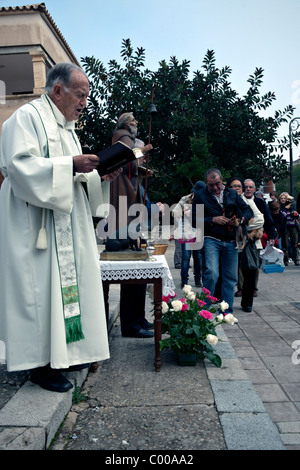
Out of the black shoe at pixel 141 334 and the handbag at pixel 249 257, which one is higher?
the handbag at pixel 249 257

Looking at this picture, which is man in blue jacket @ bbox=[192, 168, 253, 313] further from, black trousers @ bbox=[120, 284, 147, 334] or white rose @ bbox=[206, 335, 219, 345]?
white rose @ bbox=[206, 335, 219, 345]

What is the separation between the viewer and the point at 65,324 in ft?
8.99

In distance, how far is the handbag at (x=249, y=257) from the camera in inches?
229

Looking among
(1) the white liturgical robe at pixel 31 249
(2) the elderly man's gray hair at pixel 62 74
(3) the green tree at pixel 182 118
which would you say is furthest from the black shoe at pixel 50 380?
(3) the green tree at pixel 182 118

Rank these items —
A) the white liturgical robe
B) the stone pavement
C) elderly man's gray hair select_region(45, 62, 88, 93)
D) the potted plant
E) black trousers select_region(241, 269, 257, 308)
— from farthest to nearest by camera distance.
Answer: black trousers select_region(241, 269, 257, 308), the potted plant, elderly man's gray hair select_region(45, 62, 88, 93), the white liturgical robe, the stone pavement

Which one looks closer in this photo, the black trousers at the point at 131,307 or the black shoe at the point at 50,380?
the black shoe at the point at 50,380

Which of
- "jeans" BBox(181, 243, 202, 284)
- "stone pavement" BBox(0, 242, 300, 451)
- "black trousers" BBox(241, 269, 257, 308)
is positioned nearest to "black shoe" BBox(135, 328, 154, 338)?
"stone pavement" BBox(0, 242, 300, 451)

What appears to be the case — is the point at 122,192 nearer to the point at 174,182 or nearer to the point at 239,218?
the point at 239,218

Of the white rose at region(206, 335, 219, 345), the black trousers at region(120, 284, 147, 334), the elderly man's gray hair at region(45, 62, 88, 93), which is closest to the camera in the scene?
the elderly man's gray hair at region(45, 62, 88, 93)

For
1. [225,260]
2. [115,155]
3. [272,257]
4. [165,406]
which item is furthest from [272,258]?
[115,155]

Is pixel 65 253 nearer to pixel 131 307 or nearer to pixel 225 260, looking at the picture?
pixel 131 307

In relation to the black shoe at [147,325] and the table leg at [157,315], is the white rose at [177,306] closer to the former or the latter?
the table leg at [157,315]

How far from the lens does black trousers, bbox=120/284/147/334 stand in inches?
173
